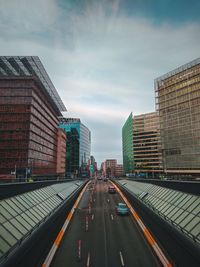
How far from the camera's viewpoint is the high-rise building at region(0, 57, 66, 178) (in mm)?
71062

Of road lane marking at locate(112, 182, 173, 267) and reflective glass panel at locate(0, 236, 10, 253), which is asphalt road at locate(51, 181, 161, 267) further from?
reflective glass panel at locate(0, 236, 10, 253)

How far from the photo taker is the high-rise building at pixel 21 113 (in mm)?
71062

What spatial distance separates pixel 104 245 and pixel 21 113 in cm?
6611

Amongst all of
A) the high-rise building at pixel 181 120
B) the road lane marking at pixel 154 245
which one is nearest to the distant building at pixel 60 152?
the high-rise building at pixel 181 120

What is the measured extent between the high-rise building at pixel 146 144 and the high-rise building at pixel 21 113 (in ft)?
287

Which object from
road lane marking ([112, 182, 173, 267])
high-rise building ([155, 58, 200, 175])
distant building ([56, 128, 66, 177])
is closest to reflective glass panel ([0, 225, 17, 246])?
road lane marking ([112, 182, 173, 267])

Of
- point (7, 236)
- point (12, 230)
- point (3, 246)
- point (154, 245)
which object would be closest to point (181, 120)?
point (154, 245)

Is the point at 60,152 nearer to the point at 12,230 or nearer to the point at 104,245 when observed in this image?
the point at 104,245

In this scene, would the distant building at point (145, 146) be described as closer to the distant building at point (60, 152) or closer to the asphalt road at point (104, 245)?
the distant building at point (60, 152)

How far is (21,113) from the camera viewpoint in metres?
76.6

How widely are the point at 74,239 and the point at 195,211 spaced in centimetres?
1349

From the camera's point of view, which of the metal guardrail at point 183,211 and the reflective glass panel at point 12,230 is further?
the metal guardrail at point 183,211

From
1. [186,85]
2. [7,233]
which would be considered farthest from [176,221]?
[186,85]

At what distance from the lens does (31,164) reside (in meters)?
75.4
